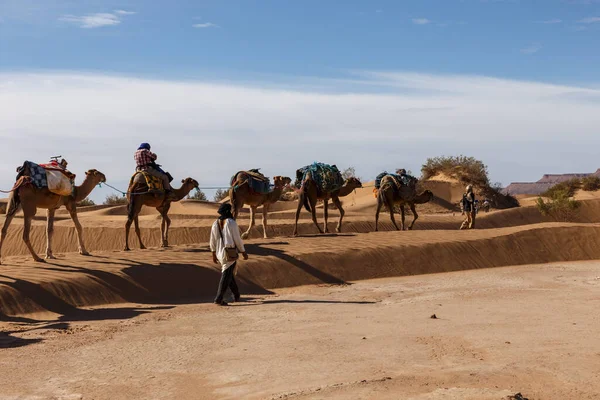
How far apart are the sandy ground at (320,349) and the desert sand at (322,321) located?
0.03m

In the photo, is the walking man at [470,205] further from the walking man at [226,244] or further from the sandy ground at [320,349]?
the walking man at [226,244]

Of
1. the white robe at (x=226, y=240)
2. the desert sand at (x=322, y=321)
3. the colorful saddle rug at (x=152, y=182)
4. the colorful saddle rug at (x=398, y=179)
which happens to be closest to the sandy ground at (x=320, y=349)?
the desert sand at (x=322, y=321)

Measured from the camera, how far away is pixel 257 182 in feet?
78.7

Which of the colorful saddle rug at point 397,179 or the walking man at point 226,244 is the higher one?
the colorful saddle rug at point 397,179

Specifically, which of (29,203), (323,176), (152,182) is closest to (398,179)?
(323,176)

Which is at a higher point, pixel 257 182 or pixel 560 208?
pixel 257 182

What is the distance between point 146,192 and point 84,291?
5430 millimetres

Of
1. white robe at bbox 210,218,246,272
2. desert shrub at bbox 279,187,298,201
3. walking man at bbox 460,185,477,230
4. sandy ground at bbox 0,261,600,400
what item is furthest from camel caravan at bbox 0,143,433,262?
desert shrub at bbox 279,187,298,201

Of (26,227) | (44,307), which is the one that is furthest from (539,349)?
(26,227)

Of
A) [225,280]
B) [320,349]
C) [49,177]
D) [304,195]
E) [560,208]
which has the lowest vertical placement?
[320,349]

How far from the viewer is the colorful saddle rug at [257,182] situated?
78.1 feet

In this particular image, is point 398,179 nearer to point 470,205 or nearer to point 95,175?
point 470,205

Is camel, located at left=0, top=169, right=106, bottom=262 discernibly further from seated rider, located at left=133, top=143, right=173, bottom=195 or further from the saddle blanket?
seated rider, located at left=133, top=143, right=173, bottom=195

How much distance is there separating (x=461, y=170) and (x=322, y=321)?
150ft
